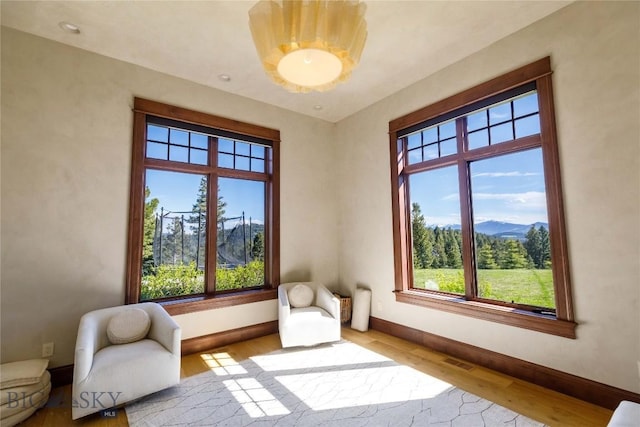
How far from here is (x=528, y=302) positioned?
9.06ft

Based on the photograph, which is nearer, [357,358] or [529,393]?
[529,393]

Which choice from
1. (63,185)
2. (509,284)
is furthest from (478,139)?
(63,185)

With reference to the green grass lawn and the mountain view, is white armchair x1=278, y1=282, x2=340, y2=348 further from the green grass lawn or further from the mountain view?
the mountain view

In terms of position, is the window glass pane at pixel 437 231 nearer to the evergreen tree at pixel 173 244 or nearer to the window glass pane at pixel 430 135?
the window glass pane at pixel 430 135

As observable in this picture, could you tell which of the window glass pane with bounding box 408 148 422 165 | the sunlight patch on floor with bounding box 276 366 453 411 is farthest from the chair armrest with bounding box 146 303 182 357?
the window glass pane with bounding box 408 148 422 165

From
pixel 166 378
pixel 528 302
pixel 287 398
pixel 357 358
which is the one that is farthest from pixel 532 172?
pixel 166 378

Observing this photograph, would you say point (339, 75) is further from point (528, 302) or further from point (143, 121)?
point (528, 302)

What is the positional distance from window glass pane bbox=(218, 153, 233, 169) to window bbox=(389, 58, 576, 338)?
85.6 inches

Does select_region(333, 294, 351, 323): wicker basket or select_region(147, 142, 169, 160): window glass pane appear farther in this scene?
select_region(333, 294, 351, 323): wicker basket

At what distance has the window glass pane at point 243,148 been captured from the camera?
405cm

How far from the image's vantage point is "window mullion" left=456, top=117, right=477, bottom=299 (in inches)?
125

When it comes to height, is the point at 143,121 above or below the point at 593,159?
above

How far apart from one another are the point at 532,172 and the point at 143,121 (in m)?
4.03

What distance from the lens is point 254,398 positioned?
2.43 meters
